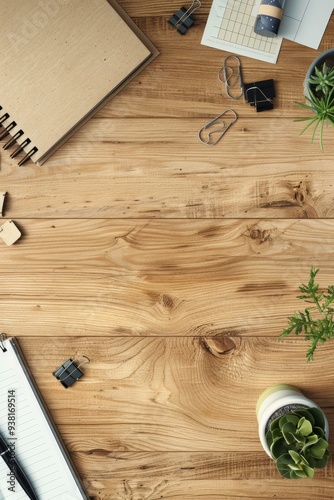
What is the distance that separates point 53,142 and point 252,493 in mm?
842

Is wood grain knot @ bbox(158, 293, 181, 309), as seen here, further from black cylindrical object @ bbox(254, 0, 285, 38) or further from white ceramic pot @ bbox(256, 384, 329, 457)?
black cylindrical object @ bbox(254, 0, 285, 38)

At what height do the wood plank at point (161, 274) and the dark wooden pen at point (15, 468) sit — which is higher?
the wood plank at point (161, 274)

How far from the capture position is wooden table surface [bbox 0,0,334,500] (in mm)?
1136

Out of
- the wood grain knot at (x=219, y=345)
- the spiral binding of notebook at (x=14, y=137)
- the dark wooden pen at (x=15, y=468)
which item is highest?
the spiral binding of notebook at (x=14, y=137)

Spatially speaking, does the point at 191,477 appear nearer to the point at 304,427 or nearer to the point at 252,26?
the point at 304,427

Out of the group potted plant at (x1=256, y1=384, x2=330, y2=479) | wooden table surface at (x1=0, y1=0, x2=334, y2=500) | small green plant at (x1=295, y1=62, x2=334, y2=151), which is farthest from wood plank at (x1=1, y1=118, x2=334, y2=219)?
potted plant at (x1=256, y1=384, x2=330, y2=479)

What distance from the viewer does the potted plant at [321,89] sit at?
97 centimetres

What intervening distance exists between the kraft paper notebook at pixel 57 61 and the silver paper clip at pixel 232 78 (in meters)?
0.16

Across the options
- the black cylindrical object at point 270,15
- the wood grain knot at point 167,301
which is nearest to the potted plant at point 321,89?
the black cylindrical object at point 270,15

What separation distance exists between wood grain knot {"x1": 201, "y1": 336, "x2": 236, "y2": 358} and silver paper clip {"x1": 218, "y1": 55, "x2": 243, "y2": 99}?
508 mm

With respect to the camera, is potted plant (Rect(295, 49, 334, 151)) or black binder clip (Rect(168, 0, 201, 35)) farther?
black binder clip (Rect(168, 0, 201, 35))

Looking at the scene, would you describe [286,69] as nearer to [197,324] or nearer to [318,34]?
[318,34]

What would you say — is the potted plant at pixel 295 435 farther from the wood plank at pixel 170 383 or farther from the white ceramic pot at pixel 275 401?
the wood plank at pixel 170 383

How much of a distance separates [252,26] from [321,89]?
0.21 metres
